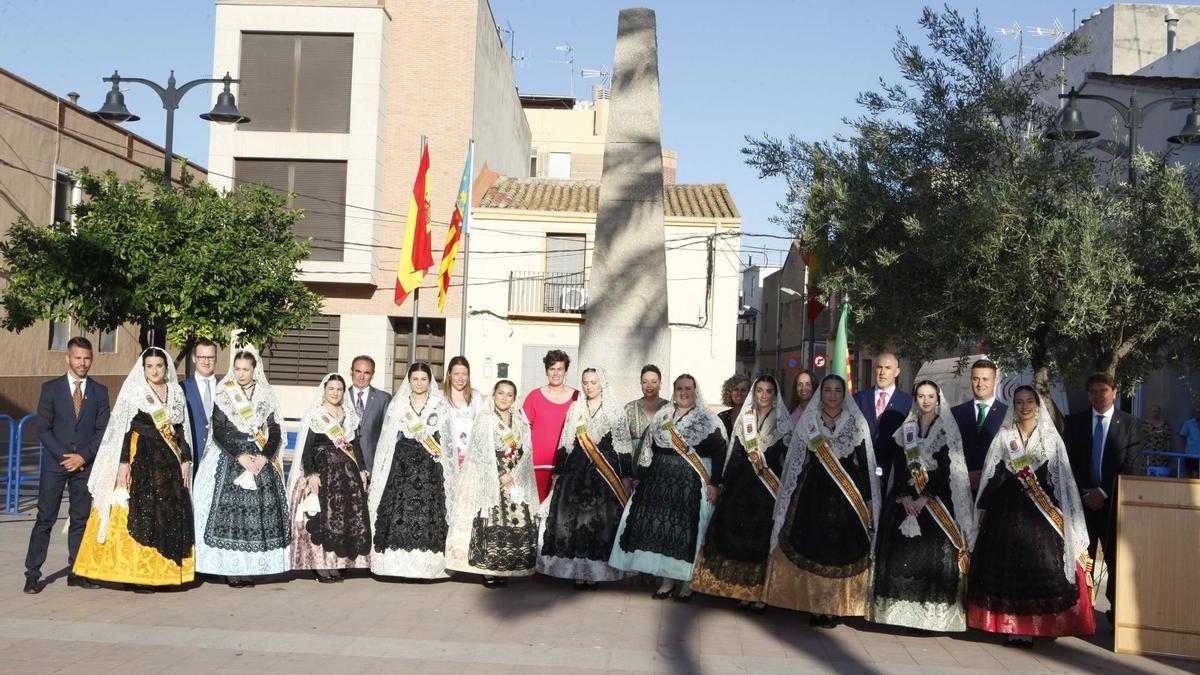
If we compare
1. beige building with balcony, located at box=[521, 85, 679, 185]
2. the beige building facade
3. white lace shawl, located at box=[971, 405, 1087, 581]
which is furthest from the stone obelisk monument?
beige building with balcony, located at box=[521, 85, 679, 185]

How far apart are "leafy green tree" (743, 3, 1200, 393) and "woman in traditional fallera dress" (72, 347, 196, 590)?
18.8 ft

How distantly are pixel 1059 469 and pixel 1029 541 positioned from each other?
51 cm

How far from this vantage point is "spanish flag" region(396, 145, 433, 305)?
18.6 meters

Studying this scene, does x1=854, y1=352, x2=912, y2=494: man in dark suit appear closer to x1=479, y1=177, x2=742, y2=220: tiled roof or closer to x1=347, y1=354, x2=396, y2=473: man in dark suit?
x1=347, y1=354, x2=396, y2=473: man in dark suit

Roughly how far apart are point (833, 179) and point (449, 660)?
6.02 m

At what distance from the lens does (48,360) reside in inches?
941

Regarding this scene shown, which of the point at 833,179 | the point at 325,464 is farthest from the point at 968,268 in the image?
the point at 325,464

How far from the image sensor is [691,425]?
8422mm

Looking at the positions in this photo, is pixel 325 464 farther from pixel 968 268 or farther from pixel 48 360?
pixel 48 360

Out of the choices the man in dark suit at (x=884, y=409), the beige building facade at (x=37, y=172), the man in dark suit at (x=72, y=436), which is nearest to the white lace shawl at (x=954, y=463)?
the man in dark suit at (x=884, y=409)

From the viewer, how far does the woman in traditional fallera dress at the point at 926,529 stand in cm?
745

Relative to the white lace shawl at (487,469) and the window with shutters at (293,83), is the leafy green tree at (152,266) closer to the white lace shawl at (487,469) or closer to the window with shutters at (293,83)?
the white lace shawl at (487,469)

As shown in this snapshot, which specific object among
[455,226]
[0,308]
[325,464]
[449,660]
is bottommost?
[449,660]

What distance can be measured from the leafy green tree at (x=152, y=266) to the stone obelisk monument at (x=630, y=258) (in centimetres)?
553
